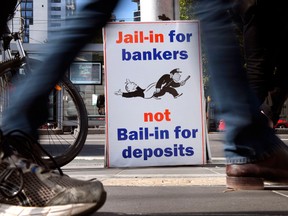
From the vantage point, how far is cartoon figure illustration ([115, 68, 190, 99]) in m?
4.13

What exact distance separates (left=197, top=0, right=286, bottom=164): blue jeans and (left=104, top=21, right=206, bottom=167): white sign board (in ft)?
8.00

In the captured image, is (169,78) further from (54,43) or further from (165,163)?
(54,43)

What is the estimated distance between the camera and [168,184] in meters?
2.71

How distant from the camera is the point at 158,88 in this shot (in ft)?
13.6

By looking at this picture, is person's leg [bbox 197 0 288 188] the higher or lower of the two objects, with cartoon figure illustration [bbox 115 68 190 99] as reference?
lower

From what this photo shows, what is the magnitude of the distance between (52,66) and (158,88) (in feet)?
8.71

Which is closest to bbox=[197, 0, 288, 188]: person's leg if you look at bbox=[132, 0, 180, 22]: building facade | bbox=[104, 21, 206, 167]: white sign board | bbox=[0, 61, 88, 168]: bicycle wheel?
bbox=[0, 61, 88, 168]: bicycle wheel

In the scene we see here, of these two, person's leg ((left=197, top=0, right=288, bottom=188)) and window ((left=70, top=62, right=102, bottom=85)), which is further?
window ((left=70, top=62, right=102, bottom=85))

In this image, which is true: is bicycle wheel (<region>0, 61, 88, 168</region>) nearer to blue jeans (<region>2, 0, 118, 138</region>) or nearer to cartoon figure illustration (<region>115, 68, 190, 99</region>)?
cartoon figure illustration (<region>115, 68, 190, 99</region>)

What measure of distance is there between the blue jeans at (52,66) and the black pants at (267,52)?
3.99ft

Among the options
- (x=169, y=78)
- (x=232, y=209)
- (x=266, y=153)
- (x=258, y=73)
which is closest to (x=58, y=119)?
(x=169, y=78)

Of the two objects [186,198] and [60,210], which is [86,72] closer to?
[186,198]

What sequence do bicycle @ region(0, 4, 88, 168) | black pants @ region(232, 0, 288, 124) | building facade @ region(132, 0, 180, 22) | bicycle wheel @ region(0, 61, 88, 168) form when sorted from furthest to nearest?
building facade @ region(132, 0, 180, 22)
bicycle wheel @ region(0, 61, 88, 168)
bicycle @ region(0, 4, 88, 168)
black pants @ region(232, 0, 288, 124)

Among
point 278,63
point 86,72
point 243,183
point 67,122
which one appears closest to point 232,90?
point 243,183
